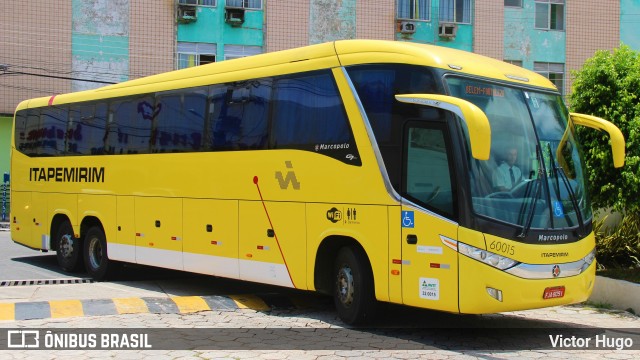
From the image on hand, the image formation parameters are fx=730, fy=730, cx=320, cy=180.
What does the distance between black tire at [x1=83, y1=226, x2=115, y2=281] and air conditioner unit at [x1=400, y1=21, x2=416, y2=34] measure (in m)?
19.7

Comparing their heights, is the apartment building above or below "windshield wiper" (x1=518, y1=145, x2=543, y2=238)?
above

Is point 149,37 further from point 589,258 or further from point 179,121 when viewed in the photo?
point 589,258

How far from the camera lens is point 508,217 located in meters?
7.63

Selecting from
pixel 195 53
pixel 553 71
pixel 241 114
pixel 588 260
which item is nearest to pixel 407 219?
pixel 588 260

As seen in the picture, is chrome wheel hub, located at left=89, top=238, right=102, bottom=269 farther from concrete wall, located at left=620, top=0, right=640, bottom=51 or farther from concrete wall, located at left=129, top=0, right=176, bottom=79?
concrete wall, located at left=620, top=0, right=640, bottom=51

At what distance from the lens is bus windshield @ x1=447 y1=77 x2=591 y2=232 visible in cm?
768

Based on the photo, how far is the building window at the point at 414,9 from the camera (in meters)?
30.8

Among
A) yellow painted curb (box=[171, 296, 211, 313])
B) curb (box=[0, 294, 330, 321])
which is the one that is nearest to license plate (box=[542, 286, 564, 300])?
curb (box=[0, 294, 330, 321])

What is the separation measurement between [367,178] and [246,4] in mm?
22288

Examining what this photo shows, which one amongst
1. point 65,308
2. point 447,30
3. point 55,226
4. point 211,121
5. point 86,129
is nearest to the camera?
point 65,308

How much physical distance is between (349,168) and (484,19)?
80.5 ft

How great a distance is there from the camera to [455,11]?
102ft

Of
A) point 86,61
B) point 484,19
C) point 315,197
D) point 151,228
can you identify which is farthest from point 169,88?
point 484,19

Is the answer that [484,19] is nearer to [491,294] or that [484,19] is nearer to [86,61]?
[86,61]
